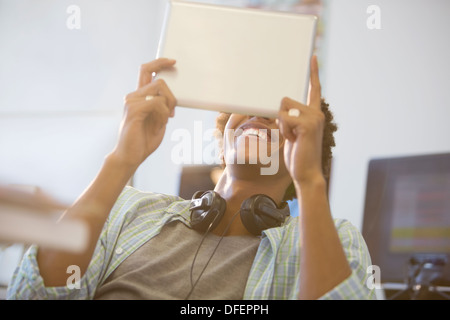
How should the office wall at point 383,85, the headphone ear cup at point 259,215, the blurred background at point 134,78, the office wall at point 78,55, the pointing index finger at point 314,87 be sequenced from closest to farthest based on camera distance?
the pointing index finger at point 314,87
the headphone ear cup at point 259,215
the blurred background at point 134,78
the office wall at point 383,85
the office wall at point 78,55

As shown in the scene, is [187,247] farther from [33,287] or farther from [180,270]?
[33,287]

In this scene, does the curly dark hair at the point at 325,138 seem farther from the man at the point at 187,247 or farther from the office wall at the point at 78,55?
the office wall at the point at 78,55

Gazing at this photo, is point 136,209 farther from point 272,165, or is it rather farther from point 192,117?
point 192,117

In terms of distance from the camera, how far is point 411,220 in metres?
1.41

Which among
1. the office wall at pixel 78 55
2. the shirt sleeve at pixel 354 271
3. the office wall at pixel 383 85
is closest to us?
the shirt sleeve at pixel 354 271

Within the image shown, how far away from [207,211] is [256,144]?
7.7 inches

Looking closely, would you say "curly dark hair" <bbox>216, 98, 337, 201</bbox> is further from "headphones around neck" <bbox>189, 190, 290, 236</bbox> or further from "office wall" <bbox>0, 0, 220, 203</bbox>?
"office wall" <bbox>0, 0, 220, 203</bbox>

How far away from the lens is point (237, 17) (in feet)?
2.98

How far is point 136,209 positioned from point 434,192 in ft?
2.75

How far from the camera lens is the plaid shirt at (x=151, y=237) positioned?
2.83 ft

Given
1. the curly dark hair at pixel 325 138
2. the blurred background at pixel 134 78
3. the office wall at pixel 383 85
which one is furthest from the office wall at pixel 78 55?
the curly dark hair at pixel 325 138

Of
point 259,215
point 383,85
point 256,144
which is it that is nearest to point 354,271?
point 259,215

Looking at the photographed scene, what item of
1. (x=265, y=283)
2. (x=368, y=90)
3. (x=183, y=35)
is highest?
(x=368, y=90)

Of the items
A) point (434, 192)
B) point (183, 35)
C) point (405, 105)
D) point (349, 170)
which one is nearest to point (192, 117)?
point (349, 170)
